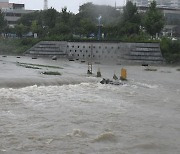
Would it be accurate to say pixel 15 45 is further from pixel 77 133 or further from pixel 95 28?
pixel 77 133

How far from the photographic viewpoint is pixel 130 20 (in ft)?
238

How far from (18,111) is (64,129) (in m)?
4.26

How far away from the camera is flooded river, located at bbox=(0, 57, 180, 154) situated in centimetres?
1438

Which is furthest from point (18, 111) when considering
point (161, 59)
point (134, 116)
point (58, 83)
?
point (161, 59)

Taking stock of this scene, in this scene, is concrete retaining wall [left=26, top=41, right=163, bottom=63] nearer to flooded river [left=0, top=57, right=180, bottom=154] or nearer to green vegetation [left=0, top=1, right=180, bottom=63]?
green vegetation [left=0, top=1, right=180, bottom=63]

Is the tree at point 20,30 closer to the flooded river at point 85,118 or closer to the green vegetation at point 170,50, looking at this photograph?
the green vegetation at point 170,50

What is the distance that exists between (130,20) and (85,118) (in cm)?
5586

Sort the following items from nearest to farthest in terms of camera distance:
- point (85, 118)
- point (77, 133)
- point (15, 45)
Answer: point (77, 133), point (85, 118), point (15, 45)

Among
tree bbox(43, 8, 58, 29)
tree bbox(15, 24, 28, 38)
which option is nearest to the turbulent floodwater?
tree bbox(43, 8, 58, 29)

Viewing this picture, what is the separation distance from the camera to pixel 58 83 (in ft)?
101

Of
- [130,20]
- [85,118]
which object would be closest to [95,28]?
[130,20]

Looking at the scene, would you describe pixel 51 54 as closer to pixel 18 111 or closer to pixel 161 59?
pixel 161 59

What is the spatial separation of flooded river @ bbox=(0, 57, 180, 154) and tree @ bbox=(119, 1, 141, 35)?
41603 mm

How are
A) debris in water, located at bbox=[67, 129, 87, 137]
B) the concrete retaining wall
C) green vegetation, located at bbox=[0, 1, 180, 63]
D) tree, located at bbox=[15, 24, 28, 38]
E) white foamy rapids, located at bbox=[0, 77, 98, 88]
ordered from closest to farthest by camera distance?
debris in water, located at bbox=[67, 129, 87, 137] → white foamy rapids, located at bbox=[0, 77, 98, 88] → the concrete retaining wall → green vegetation, located at bbox=[0, 1, 180, 63] → tree, located at bbox=[15, 24, 28, 38]
